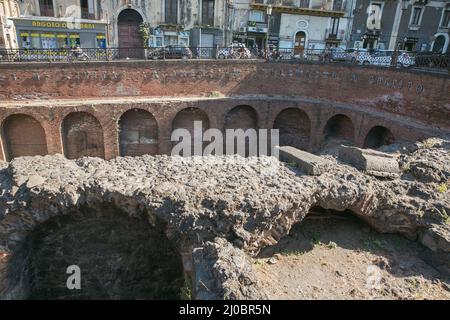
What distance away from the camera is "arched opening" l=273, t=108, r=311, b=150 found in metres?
16.9

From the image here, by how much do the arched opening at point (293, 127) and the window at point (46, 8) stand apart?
15.3 meters

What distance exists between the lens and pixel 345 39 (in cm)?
2739

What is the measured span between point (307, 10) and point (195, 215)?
2367 cm

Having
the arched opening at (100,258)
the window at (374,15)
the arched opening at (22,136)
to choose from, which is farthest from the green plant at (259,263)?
the window at (374,15)

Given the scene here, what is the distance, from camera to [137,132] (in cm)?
1572

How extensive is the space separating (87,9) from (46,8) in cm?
231

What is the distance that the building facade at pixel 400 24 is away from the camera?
26.9 m

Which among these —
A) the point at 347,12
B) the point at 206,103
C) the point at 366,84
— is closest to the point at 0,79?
the point at 206,103

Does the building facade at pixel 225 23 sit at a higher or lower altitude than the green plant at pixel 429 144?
higher

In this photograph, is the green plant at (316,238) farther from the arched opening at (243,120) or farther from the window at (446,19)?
the window at (446,19)

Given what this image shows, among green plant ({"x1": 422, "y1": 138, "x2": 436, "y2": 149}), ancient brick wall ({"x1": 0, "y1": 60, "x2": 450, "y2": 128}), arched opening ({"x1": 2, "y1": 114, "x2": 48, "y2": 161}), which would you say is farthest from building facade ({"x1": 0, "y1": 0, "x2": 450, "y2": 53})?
green plant ({"x1": 422, "y1": 138, "x2": 436, "y2": 149})

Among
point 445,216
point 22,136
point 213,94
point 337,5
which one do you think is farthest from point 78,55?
point 337,5

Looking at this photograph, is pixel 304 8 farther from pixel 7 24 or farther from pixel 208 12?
pixel 7 24
